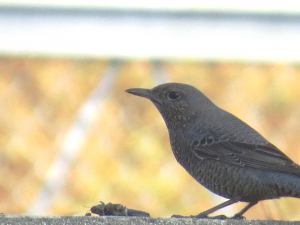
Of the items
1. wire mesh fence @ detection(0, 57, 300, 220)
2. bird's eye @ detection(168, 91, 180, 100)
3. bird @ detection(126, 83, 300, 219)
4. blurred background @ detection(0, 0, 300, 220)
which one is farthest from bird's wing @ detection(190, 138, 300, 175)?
wire mesh fence @ detection(0, 57, 300, 220)

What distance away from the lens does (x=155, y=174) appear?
7359mm

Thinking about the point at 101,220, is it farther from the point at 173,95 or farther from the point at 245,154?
the point at 173,95

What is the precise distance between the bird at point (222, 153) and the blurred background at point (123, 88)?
7.71 ft

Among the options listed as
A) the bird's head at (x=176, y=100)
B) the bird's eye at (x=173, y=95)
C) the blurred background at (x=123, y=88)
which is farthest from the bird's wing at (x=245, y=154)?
the blurred background at (x=123, y=88)

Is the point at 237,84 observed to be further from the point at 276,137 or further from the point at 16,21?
the point at 16,21

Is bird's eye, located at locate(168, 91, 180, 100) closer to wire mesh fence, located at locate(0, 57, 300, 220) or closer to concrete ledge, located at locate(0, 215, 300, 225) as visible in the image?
concrete ledge, located at locate(0, 215, 300, 225)

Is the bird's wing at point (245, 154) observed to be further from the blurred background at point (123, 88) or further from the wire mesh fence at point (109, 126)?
the wire mesh fence at point (109, 126)

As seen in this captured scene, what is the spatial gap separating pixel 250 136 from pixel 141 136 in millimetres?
2962

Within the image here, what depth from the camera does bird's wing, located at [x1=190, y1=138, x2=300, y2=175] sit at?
14.4 feet

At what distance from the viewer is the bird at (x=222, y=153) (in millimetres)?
4352

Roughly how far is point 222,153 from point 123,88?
3.20 m

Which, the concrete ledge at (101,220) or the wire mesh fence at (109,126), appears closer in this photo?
the concrete ledge at (101,220)

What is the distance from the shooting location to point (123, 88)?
7551 millimetres

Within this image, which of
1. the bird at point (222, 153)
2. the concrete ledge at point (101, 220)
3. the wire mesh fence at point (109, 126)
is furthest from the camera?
the wire mesh fence at point (109, 126)
